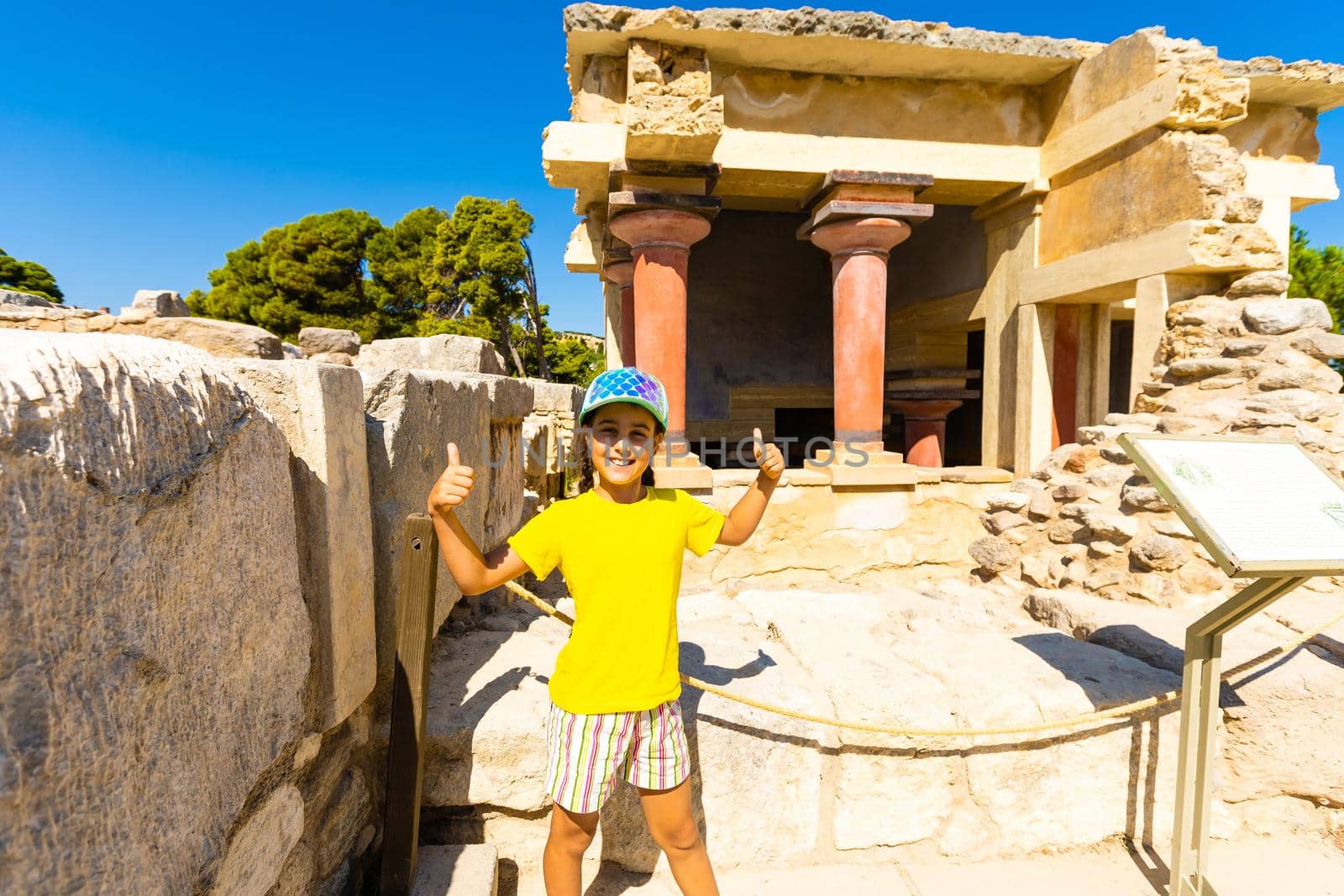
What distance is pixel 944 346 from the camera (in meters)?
7.02

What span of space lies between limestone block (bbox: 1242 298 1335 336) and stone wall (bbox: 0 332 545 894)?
15.8 ft

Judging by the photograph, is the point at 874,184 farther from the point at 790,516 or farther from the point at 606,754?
the point at 606,754

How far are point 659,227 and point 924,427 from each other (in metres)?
3.78

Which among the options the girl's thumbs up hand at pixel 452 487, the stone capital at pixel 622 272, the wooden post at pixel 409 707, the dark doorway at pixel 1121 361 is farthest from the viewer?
the dark doorway at pixel 1121 361

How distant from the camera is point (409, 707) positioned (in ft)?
5.07

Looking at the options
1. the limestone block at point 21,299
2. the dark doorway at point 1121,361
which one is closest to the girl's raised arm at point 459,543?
the limestone block at point 21,299

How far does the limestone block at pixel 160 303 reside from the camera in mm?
3557

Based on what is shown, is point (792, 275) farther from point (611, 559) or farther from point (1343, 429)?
point (611, 559)

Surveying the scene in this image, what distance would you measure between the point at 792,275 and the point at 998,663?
7604mm

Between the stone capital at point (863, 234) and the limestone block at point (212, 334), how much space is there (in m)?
4.10

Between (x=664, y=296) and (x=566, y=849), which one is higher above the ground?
(x=664, y=296)

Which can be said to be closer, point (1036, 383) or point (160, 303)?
point (160, 303)

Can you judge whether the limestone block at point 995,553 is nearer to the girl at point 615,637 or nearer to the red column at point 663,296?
the red column at point 663,296

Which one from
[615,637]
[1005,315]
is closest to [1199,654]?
[615,637]
